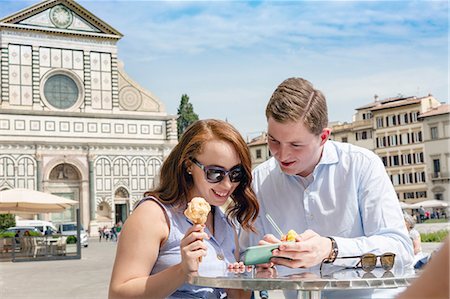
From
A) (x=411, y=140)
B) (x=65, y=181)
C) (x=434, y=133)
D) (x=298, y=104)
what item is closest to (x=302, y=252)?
(x=298, y=104)

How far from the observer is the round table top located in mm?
1725

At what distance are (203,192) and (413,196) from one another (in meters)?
40.4

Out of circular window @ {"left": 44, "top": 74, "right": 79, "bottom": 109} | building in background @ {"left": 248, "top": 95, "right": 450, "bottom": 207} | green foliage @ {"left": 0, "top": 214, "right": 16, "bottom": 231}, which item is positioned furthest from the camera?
building in background @ {"left": 248, "top": 95, "right": 450, "bottom": 207}

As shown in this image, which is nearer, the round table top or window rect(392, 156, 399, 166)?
the round table top

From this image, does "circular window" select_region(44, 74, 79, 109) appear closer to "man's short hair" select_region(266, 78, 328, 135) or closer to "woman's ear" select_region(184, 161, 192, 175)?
"woman's ear" select_region(184, 161, 192, 175)

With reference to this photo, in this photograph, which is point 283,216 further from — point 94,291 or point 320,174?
point 94,291

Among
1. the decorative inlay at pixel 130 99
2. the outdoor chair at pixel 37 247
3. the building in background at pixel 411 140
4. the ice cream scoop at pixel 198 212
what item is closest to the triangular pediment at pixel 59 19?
the decorative inlay at pixel 130 99

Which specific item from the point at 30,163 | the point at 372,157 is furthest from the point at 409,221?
the point at 30,163

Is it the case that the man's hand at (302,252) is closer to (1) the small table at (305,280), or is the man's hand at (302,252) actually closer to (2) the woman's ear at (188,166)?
(1) the small table at (305,280)

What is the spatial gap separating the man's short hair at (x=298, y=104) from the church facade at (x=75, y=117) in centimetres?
3179

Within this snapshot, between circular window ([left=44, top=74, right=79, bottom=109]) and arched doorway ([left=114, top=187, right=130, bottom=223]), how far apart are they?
205 inches

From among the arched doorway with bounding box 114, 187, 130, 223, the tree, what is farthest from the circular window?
the tree

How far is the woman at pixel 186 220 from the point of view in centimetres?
202

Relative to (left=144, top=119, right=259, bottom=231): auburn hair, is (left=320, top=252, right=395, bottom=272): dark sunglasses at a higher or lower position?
lower
